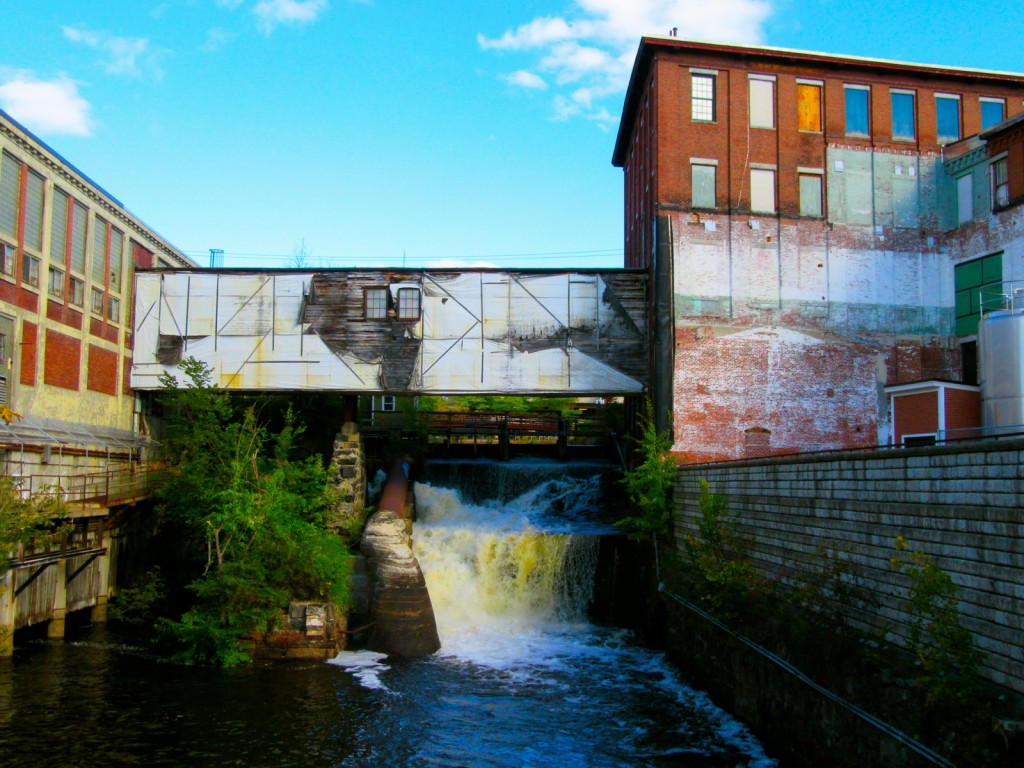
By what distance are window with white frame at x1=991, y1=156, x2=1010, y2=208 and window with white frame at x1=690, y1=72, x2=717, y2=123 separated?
824cm

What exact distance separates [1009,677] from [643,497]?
1429 cm

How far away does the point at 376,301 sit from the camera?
2756 centimetres

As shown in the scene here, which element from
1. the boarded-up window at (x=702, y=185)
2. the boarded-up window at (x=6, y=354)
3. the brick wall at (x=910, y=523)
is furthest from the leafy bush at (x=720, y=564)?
the boarded-up window at (x=6, y=354)

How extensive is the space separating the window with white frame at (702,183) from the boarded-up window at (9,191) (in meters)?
18.4

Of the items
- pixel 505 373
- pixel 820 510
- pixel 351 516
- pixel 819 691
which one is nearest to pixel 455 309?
pixel 505 373

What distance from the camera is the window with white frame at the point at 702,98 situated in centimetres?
2719

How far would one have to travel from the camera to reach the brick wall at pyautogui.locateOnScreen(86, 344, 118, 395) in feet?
83.1

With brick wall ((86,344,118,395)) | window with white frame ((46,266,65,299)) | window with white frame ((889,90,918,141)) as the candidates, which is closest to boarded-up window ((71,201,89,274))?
window with white frame ((46,266,65,299))

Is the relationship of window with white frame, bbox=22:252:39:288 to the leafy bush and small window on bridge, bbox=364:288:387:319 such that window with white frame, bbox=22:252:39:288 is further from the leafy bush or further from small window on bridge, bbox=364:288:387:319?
the leafy bush

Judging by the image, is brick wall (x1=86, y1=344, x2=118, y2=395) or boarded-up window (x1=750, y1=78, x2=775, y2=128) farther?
boarded-up window (x1=750, y1=78, x2=775, y2=128)

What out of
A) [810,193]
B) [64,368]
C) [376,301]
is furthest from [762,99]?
[64,368]

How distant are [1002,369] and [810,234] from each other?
7.73 m

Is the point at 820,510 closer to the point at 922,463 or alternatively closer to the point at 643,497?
the point at 922,463

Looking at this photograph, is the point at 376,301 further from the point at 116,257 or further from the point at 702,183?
the point at 702,183
